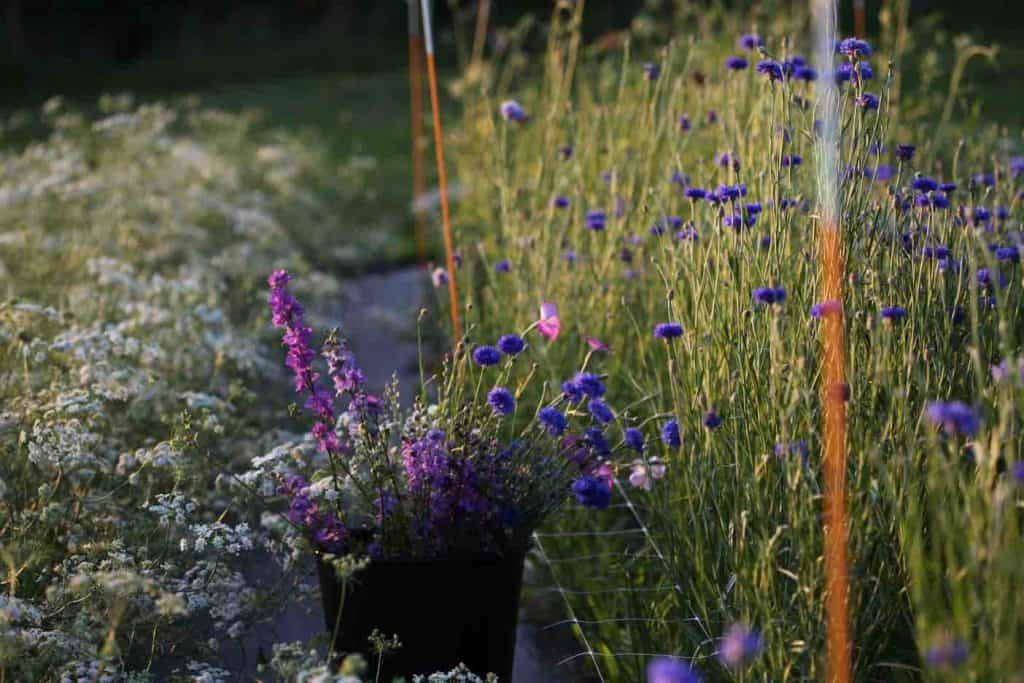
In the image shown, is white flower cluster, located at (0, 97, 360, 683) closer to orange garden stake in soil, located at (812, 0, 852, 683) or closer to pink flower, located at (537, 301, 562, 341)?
pink flower, located at (537, 301, 562, 341)

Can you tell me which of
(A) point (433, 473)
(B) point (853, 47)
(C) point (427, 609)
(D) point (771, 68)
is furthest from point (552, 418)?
(B) point (853, 47)

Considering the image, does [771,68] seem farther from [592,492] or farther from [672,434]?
[592,492]

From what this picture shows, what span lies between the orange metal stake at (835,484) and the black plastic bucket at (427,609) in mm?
690

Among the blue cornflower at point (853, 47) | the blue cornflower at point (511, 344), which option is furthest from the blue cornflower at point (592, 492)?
the blue cornflower at point (853, 47)

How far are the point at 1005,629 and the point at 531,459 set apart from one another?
1.04m

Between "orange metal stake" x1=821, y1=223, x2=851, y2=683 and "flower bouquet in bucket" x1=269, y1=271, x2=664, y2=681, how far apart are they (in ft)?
1.39

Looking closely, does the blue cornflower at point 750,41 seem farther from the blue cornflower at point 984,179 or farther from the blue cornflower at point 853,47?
the blue cornflower at point 984,179

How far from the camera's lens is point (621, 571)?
A: 2.99 m

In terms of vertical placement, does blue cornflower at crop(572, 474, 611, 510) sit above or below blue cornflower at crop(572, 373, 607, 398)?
below

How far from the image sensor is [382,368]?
16.6ft

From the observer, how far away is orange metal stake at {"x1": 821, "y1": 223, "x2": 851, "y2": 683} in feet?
6.24

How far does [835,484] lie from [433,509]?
842 millimetres

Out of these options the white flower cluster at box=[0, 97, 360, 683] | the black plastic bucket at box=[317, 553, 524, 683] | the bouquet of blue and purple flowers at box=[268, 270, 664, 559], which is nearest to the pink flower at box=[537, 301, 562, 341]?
the bouquet of blue and purple flowers at box=[268, 270, 664, 559]

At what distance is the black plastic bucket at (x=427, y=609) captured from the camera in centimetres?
242
